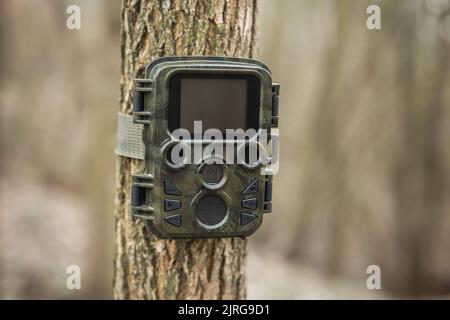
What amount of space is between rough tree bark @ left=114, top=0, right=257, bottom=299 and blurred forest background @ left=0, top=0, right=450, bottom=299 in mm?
3494

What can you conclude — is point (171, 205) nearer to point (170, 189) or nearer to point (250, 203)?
point (170, 189)

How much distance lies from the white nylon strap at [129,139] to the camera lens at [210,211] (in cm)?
28

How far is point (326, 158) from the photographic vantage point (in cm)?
732

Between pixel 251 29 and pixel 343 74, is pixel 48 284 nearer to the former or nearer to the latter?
pixel 343 74

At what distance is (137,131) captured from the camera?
2.21 meters

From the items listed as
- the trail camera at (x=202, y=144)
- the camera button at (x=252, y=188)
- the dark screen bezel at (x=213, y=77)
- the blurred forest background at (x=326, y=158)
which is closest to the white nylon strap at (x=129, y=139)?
the trail camera at (x=202, y=144)

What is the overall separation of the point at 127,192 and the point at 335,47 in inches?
201

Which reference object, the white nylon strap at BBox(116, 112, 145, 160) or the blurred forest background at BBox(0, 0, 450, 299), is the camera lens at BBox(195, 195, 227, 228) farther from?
the blurred forest background at BBox(0, 0, 450, 299)

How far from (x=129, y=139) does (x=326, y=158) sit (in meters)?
5.30

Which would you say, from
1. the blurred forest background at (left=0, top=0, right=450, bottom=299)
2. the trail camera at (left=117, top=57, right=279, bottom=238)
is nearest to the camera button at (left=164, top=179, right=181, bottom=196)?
the trail camera at (left=117, top=57, right=279, bottom=238)

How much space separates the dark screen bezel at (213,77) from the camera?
207cm

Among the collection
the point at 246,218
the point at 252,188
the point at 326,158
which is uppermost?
the point at 252,188

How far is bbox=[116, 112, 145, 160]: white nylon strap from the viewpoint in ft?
7.23

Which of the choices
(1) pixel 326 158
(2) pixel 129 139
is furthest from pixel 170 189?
(1) pixel 326 158
